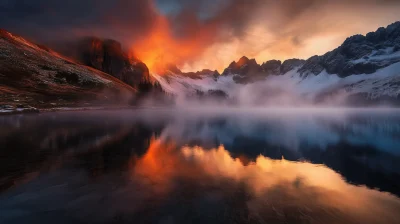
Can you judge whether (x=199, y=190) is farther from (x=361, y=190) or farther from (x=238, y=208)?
(x=361, y=190)

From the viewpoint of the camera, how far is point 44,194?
1321cm

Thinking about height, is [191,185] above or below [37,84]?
below

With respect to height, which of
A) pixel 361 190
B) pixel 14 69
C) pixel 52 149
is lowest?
pixel 52 149

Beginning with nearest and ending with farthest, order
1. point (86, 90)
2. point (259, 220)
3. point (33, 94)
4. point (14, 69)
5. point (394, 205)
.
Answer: point (259, 220) → point (394, 205) → point (33, 94) → point (14, 69) → point (86, 90)

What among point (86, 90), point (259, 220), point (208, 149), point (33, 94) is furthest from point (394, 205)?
point (86, 90)

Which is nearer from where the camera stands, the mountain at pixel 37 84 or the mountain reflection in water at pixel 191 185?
the mountain reflection in water at pixel 191 185

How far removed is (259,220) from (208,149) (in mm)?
18146


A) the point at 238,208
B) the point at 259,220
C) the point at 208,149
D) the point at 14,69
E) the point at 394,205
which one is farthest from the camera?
the point at 14,69

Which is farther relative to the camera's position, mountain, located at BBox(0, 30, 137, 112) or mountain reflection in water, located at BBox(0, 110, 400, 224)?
mountain, located at BBox(0, 30, 137, 112)

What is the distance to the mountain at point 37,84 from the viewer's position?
119 m

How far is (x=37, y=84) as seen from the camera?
15312cm

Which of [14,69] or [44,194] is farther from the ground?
[14,69]

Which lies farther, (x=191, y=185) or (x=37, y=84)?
(x=37, y=84)

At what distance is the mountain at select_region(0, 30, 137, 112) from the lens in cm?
11928
